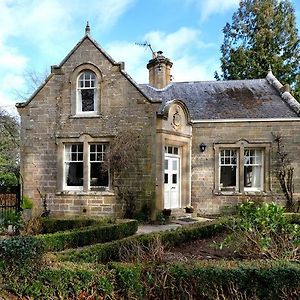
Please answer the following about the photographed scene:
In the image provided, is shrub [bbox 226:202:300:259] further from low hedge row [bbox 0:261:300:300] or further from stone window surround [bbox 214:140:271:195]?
stone window surround [bbox 214:140:271:195]

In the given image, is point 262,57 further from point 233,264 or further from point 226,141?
point 233,264

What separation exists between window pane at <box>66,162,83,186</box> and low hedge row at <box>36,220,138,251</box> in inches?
232

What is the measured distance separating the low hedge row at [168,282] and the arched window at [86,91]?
12.3 meters

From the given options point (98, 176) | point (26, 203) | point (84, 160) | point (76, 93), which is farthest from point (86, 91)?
point (26, 203)

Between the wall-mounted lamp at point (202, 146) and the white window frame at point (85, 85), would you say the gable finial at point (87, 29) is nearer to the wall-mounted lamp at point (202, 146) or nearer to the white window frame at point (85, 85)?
the white window frame at point (85, 85)

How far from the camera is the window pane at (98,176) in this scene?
17.6 m

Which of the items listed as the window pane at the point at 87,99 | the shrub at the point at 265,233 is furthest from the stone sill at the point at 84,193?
the shrub at the point at 265,233

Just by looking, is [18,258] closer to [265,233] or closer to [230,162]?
[265,233]

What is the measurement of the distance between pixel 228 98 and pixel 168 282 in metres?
15.8

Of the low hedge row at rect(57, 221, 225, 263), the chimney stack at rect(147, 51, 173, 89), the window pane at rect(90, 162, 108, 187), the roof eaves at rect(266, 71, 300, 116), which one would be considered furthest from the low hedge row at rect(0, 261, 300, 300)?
the chimney stack at rect(147, 51, 173, 89)

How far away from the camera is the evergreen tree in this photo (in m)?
32.8

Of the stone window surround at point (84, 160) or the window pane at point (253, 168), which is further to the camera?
the window pane at point (253, 168)

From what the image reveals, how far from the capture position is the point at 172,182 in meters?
18.7

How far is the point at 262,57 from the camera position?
107ft
